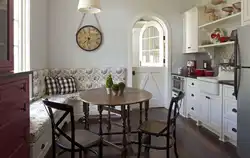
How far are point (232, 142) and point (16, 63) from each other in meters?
3.50

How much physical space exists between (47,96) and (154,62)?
314 centimetres

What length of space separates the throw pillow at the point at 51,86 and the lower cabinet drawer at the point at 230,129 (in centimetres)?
325

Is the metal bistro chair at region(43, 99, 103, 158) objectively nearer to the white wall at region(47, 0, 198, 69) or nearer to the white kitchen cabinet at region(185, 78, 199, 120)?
the white kitchen cabinet at region(185, 78, 199, 120)

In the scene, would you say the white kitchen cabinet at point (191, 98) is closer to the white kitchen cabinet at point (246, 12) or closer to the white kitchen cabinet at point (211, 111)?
the white kitchen cabinet at point (211, 111)

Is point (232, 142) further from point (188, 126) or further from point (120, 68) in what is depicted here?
point (120, 68)

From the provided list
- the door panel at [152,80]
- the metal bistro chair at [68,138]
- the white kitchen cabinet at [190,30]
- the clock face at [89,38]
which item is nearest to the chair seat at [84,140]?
the metal bistro chair at [68,138]

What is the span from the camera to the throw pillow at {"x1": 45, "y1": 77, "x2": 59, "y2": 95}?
15.2 ft

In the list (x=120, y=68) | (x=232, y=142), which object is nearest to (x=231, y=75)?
(x=232, y=142)

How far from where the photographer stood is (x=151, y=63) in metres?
6.38

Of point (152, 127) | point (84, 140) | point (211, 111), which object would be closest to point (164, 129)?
point (152, 127)

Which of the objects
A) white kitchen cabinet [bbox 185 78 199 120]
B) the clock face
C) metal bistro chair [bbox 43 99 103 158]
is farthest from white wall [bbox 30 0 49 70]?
white kitchen cabinet [bbox 185 78 199 120]

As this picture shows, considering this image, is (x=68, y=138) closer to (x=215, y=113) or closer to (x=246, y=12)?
(x=215, y=113)

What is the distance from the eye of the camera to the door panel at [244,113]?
8.56 feet

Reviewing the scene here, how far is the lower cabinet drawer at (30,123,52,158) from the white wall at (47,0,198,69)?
2.62 metres
